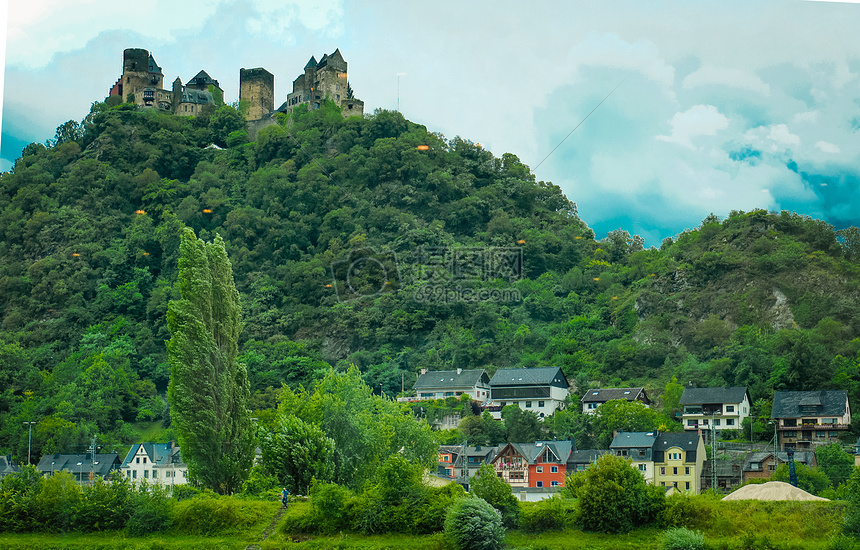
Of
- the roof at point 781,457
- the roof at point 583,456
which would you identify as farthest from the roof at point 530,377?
the roof at point 781,457

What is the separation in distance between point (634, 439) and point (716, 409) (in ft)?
21.1

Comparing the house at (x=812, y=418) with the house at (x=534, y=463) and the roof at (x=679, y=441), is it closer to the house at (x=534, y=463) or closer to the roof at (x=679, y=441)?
the roof at (x=679, y=441)

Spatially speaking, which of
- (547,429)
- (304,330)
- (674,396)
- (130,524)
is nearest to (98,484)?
(130,524)

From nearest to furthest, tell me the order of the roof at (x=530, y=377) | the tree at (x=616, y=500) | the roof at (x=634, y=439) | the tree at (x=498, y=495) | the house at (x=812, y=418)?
the tree at (x=616, y=500) < the tree at (x=498, y=495) < the roof at (x=634, y=439) < the house at (x=812, y=418) < the roof at (x=530, y=377)

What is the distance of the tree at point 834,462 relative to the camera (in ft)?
129

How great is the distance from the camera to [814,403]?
4628 centimetres

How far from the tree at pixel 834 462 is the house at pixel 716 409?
6.25 meters

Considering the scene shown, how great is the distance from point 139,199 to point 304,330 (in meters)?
23.0

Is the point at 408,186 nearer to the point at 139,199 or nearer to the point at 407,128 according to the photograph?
the point at 407,128

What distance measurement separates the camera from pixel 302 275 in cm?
6988

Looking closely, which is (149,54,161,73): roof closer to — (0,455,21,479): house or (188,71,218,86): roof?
(188,71,218,86): roof

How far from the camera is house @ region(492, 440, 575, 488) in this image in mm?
44156

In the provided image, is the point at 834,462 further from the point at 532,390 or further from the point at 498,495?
the point at 498,495

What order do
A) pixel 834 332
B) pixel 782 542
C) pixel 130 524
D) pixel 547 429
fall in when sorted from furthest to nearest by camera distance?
pixel 834 332 < pixel 547 429 < pixel 130 524 < pixel 782 542
